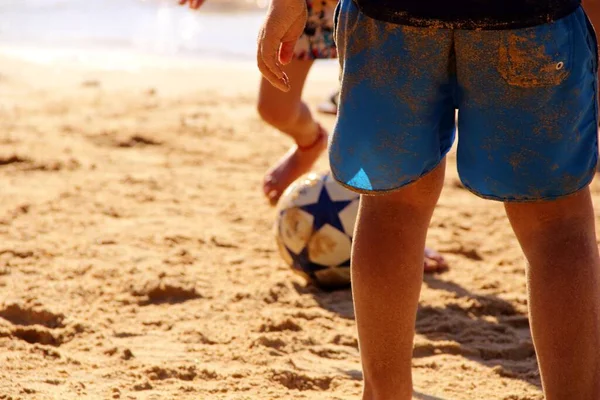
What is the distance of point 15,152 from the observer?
5.45 m

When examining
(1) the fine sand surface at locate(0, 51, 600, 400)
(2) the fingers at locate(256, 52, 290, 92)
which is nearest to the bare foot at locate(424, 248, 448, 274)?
(1) the fine sand surface at locate(0, 51, 600, 400)

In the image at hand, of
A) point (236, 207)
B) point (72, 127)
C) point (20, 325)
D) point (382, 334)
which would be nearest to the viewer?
point (382, 334)

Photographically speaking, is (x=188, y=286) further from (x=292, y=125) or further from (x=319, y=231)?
(x=292, y=125)

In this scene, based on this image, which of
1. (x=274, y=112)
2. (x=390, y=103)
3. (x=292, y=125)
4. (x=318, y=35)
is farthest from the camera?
(x=292, y=125)

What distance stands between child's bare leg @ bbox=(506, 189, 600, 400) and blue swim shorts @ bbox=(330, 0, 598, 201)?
0.28 ft

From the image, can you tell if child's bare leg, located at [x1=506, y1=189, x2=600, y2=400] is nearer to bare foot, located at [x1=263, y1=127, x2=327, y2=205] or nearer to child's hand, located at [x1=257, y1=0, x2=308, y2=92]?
child's hand, located at [x1=257, y1=0, x2=308, y2=92]

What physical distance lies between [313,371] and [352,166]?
3.40ft

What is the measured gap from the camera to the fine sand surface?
112 inches

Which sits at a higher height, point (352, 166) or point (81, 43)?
point (352, 166)

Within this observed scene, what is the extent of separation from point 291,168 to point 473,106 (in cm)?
266

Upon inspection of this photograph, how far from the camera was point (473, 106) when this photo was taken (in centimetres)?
196

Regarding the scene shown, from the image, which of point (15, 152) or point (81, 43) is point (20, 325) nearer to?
point (15, 152)

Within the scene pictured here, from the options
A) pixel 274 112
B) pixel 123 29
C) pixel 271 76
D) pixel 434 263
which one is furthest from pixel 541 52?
pixel 123 29

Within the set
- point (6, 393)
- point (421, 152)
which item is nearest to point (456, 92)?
point (421, 152)
